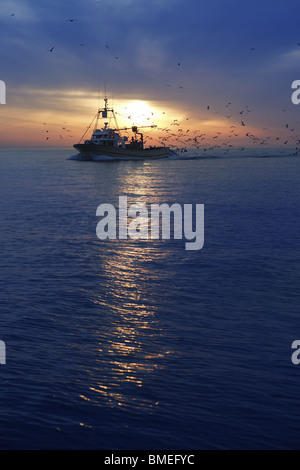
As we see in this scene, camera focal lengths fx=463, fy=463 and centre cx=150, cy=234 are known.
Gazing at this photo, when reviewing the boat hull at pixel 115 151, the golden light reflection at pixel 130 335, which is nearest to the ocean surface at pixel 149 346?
the golden light reflection at pixel 130 335

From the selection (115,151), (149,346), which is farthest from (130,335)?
(115,151)

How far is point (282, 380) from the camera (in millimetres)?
9234

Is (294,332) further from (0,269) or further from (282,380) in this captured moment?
(0,269)

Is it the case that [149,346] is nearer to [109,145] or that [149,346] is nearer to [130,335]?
[130,335]

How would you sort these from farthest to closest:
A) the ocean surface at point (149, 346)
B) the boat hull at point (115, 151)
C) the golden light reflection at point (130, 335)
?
the boat hull at point (115, 151), the golden light reflection at point (130, 335), the ocean surface at point (149, 346)

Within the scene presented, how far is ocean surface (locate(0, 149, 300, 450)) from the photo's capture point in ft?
25.0

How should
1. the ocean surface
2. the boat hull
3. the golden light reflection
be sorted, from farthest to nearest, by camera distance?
the boat hull → the golden light reflection → the ocean surface

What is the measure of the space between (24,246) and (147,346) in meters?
14.3

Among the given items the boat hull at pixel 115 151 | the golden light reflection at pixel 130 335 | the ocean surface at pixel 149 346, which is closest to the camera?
the ocean surface at pixel 149 346

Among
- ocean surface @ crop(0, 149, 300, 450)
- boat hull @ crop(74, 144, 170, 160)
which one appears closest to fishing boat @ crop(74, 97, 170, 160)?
boat hull @ crop(74, 144, 170, 160)

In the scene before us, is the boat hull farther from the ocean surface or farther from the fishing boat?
the ocean surface

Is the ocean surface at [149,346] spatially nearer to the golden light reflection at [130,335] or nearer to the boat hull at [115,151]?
the golden light reflection at [130,335]

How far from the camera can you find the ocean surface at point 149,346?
7617 mm
